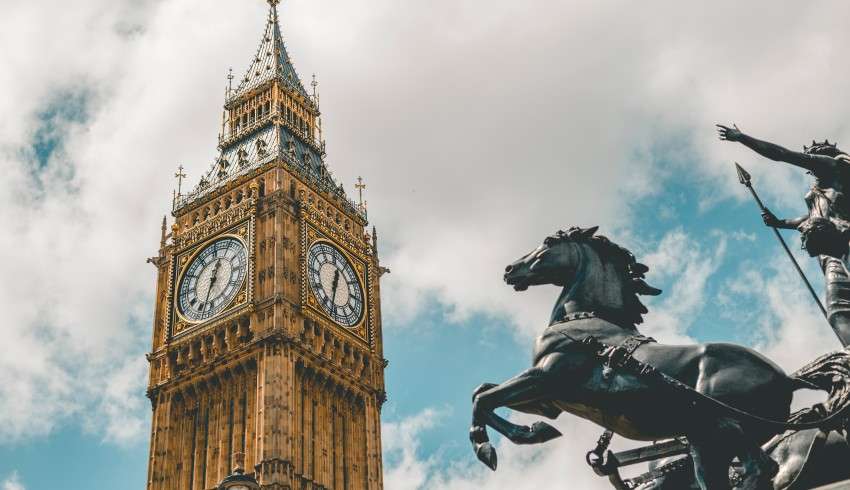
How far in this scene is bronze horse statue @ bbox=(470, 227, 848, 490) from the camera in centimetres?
855

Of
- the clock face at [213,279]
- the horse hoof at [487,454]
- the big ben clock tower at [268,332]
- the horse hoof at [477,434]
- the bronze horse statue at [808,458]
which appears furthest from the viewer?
the clock face at [213,279]

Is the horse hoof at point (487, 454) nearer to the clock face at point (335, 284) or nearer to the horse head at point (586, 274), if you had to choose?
the horse head at point (586, 274)

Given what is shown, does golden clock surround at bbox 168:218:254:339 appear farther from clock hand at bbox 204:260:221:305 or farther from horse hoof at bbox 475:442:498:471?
horse hoof at bbox 475:442:498:471

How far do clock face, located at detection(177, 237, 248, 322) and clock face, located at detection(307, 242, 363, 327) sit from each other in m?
3.88

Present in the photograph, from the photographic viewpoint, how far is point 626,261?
10.2m

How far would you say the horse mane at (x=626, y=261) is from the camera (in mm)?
10016

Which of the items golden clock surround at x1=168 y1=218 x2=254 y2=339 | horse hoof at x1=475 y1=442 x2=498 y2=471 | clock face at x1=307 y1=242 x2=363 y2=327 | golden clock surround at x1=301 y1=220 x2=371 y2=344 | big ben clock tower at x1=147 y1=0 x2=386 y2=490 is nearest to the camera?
horse hoof at x1=475 y1=442 x2=498 y2=471

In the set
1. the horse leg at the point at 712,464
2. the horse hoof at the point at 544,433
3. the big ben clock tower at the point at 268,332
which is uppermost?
the big ben clock tower at the point at 268,332

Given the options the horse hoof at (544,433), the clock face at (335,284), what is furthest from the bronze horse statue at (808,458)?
the clock face at (335,284)

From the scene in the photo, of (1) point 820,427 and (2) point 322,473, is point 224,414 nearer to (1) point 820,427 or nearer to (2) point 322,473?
(2) point 322,473

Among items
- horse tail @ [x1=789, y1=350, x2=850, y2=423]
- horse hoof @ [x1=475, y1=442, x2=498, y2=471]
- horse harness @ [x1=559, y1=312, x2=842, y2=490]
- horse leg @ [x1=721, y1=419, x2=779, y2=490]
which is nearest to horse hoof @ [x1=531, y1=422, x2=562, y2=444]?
horse hoof @ [x1=475, y1=442, x2=498, y2=471]

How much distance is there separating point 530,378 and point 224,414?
46458mm

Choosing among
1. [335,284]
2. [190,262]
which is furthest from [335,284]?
[190,262]

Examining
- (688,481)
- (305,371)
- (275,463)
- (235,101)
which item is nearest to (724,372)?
(688,481)
